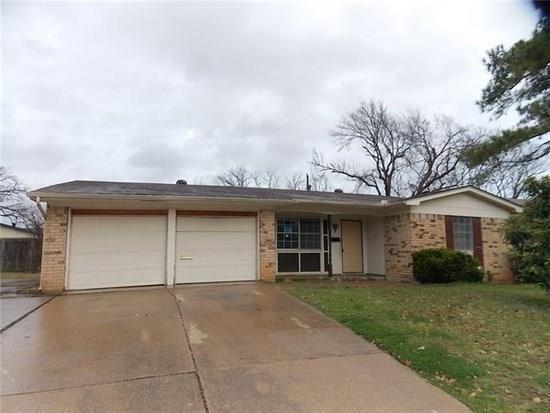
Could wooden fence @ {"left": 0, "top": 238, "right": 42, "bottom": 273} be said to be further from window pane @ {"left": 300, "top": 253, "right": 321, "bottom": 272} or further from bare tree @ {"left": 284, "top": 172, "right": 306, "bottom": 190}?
bare tree @ {"left": 284, "top": 172, "right": 306, "bottom": 190}

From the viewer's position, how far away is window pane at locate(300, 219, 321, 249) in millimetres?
13141

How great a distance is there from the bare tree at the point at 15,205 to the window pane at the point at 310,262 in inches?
725

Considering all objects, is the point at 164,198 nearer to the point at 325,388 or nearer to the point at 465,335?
the point at 325,388

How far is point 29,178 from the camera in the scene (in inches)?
955

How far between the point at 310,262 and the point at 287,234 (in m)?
1.29

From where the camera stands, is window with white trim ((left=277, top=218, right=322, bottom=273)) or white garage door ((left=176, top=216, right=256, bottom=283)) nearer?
white garage door ((left=176, top=216, right=256, bottom=283))

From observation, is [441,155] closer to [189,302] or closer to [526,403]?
[189,302]

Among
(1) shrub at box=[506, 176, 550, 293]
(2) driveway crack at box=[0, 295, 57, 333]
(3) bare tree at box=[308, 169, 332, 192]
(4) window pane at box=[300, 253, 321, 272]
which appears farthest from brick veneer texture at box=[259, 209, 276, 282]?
(3) bare tree at box=[308, 169, 332, 192]

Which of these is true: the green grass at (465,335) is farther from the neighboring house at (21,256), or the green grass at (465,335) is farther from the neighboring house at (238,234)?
the neighboring house at (21,256)

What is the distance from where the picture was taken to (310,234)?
1321 cm

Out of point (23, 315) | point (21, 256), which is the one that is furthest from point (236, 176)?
point (23, 315)

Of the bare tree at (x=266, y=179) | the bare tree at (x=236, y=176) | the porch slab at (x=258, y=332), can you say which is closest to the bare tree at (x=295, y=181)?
the bare tree at (x=266, y=179)

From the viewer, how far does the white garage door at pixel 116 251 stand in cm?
959

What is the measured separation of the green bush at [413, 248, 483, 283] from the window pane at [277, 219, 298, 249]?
3972 millimetres
